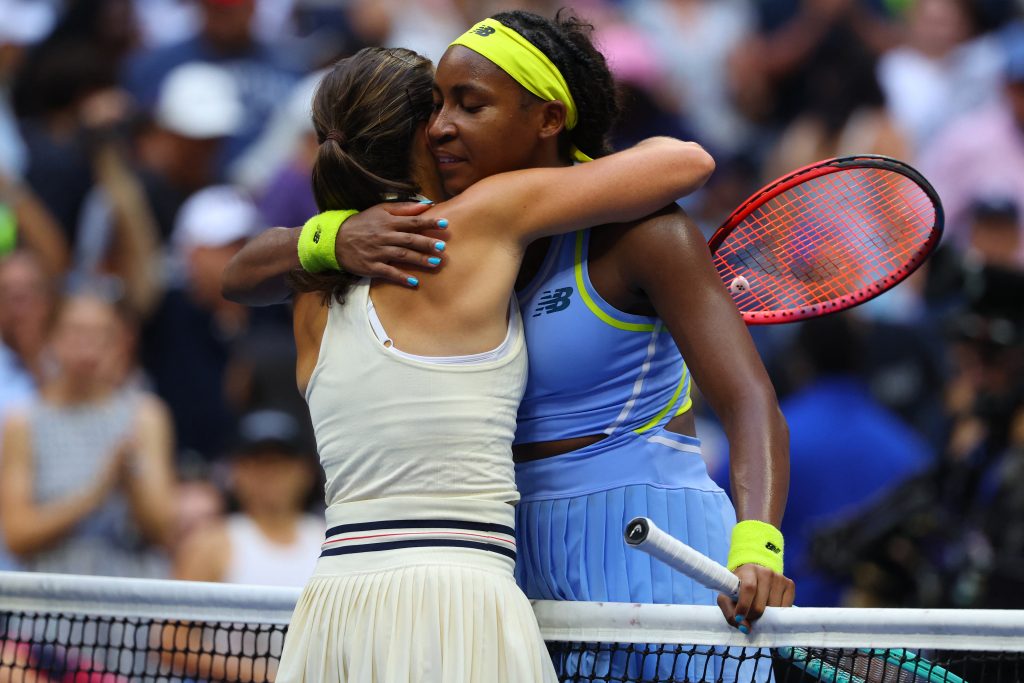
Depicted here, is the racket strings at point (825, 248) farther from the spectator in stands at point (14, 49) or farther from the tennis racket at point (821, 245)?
the spectator in stands at point (14, 49)

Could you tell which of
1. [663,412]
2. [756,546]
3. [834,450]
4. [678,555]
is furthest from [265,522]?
[678,555]

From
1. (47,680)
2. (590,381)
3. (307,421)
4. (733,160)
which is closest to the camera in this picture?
(590,381)

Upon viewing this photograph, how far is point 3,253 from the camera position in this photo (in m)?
7.48

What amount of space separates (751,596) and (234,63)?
671 cm

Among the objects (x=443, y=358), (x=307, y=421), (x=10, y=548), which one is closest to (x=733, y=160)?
(x=307, y=421)

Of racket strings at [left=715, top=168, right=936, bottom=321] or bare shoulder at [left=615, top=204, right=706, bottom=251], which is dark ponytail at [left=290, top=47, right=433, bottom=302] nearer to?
bare shoulder at [left=615, top=204, right=706, bottom=251]

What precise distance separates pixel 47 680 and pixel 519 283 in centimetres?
200

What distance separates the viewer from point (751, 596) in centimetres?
285

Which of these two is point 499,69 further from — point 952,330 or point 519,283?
point 952,330

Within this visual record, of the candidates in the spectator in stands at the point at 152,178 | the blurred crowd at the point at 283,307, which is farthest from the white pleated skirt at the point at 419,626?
the spectator in stands at the point at 152,178

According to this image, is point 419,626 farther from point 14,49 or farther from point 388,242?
point 14,49

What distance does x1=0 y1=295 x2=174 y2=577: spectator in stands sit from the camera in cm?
639

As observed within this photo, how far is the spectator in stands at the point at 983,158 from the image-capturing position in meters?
8.52

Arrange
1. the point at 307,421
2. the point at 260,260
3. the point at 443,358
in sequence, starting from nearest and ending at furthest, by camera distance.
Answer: the point at 443,358
the point at 260,260
the point at 307,421
